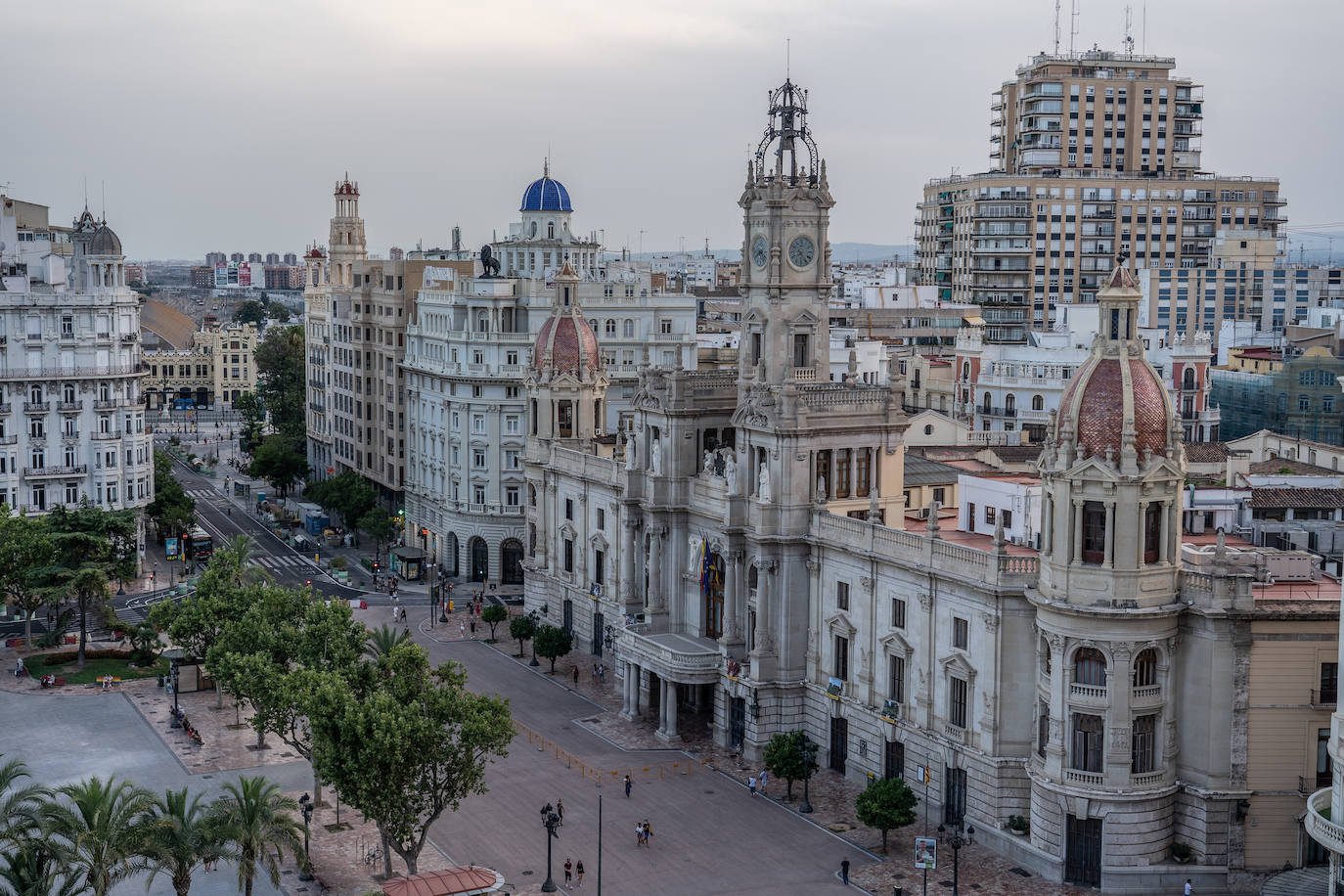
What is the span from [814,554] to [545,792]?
17.8 meters

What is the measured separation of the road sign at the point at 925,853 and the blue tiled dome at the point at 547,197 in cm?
8546

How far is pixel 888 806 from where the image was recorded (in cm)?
6931

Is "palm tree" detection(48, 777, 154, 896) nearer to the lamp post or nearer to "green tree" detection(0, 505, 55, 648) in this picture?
the lamp post

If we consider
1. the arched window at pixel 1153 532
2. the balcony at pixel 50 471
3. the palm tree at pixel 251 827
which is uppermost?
A: the arched window at pixel 1153 532

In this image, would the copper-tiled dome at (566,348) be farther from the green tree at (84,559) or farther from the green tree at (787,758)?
the green tree at (787,758)

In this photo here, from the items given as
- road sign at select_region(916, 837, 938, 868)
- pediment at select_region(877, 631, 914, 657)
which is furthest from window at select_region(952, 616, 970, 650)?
road sign at select_region(916, 837, 938, 868)

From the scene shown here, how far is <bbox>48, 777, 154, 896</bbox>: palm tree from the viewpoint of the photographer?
57188 mm

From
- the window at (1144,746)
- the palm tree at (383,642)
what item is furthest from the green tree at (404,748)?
the window at (1144,746)

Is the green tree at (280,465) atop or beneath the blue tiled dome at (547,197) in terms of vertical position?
beneath

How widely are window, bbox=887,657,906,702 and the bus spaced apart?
75.1m

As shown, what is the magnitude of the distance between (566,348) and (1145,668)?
5294cm

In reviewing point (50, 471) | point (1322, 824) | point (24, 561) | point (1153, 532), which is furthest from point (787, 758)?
point (50, 471)

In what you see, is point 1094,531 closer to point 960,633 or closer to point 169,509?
point 960,633

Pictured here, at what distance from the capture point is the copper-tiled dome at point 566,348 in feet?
357
